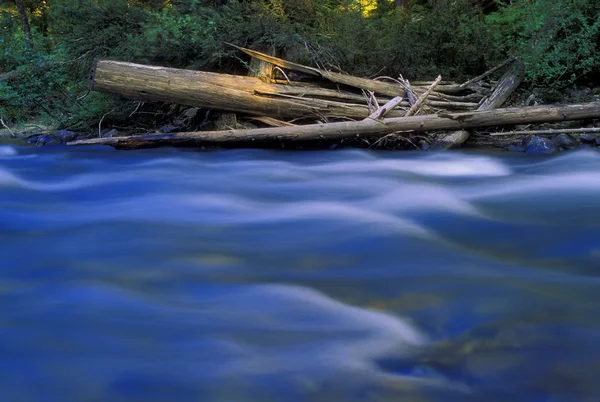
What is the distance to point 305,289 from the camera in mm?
3762

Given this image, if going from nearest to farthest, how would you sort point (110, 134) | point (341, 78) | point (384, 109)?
point (384, 109)
point (341, 78)
point (110, 134)

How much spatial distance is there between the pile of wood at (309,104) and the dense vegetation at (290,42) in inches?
19.8

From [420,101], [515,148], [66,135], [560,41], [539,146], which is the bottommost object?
[66,135]

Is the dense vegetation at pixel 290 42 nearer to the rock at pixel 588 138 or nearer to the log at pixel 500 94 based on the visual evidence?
the log at pixel 500 94

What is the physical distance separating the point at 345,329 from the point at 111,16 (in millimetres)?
8984

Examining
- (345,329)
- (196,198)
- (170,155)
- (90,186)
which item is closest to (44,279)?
(345,329)

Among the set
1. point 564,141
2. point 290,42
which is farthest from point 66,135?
point 564,141

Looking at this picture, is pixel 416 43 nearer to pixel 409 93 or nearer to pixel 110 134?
pixel 409 93

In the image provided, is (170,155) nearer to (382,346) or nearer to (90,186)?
(90,186)

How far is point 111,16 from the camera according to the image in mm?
10547

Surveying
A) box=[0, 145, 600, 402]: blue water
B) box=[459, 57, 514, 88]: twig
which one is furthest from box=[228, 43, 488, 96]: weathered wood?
box=[0, 145, 600, 402]: blue water

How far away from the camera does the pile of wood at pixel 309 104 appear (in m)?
8.34

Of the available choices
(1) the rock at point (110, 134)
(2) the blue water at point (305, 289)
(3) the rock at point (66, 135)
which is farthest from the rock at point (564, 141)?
(3) the rock at point (66, 135)

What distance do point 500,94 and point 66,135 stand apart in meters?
7.20
